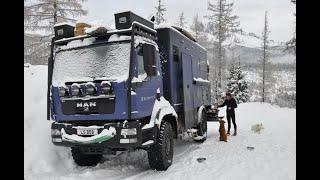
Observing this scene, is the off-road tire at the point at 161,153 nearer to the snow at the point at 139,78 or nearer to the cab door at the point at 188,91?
the snow at the point at 139,78

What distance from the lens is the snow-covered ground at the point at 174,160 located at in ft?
26.2

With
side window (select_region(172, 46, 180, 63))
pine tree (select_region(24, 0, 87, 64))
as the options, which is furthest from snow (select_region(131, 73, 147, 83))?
pine tree (select_region(24, 0, 87, 64))

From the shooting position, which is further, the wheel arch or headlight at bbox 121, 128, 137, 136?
the wheel arch

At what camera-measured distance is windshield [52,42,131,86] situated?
304 inches

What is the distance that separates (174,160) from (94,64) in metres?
3.49

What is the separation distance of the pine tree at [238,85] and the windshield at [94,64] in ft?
104

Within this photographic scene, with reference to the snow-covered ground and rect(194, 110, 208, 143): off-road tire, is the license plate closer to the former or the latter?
the snow-covered ground

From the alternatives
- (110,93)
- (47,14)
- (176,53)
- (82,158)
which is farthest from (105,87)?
(47,14)

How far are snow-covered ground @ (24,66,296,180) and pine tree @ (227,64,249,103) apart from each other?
85.6ft
